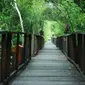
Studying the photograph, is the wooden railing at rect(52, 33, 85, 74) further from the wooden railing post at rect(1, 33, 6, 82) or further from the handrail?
the wooden railing post at rect(1, 33, 6, 82)

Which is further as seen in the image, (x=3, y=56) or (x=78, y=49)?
(x=78, y=49)

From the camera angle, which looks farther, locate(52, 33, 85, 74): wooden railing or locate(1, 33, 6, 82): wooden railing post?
locate(52, 33, 85, 74): wooden railing

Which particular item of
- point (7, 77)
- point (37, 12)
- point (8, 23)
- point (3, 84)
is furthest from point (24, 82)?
point (37, 12)

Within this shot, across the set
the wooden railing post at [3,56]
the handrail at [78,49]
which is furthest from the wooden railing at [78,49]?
the wooden railing post at [3,56]

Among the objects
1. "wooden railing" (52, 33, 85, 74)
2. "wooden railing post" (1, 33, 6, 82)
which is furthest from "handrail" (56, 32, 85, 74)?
"wooden railing post" (1, 33, 6, 82)

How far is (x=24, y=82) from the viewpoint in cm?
816

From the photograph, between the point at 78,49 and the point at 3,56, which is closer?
the point at 3,56

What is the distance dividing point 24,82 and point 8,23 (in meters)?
16.4

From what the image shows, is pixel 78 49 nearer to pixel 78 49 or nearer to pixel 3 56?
pixel 78 49

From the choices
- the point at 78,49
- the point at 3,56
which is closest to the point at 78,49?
the point at 78,49

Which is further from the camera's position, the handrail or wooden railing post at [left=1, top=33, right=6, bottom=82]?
the handrail

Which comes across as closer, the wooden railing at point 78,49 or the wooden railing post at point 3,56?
the wooden railing post at point 3,56

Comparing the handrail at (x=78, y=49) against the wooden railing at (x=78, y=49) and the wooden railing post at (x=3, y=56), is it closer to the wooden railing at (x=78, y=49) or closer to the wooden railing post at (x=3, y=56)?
the wooden railing at (x=78, y=49)

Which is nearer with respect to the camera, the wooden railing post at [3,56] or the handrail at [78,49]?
the wooden railing post at [3,56]
